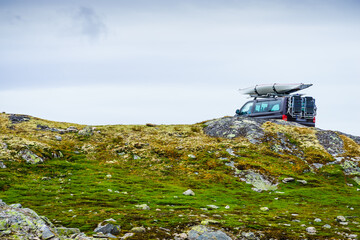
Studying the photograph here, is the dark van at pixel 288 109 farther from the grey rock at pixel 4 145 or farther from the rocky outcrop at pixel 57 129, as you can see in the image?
the grey rock at pixel 4 145

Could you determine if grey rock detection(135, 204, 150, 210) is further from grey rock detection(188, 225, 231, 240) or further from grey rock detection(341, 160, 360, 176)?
grey rock detection(341, 160, 360, 176)

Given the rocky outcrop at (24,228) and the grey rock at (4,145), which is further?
the grey rock at (4,145)

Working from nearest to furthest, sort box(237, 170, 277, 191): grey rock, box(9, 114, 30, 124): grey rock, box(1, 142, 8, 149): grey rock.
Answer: box(237, 170, 277, 191): grey rock, box(1, 142, 8, 149): grey rock, box(9, 114, 30, 124): grey rock

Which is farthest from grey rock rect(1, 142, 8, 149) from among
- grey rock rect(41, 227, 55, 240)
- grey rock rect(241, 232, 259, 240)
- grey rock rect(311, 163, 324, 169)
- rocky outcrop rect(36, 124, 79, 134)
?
grey rock rect(311, 163, 324, 169)

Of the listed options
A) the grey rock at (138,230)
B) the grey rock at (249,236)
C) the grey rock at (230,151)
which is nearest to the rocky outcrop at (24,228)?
the grey rock at (138,230)

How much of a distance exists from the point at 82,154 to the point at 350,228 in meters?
19.3

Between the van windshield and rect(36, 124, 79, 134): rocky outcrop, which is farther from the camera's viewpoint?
the van windshield

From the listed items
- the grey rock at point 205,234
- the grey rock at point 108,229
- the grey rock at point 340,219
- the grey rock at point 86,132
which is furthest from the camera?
the grey rock at point 86,132

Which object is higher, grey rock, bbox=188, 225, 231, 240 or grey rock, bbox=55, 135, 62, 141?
grey rock, bbox=55, 135, 62, 141

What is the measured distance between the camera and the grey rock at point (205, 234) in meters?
9.02

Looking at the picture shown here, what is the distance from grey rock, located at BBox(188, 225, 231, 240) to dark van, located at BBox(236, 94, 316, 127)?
24368mm

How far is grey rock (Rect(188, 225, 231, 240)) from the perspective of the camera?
355 inches

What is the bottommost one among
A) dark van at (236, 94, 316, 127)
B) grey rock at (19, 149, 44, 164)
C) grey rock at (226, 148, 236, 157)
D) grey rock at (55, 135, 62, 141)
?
grey rock at (19, 149, 44, 164)

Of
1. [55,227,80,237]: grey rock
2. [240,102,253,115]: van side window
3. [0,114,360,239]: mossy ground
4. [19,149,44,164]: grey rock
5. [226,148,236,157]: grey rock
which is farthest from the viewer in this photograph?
[240,102,253,115]: van side window
